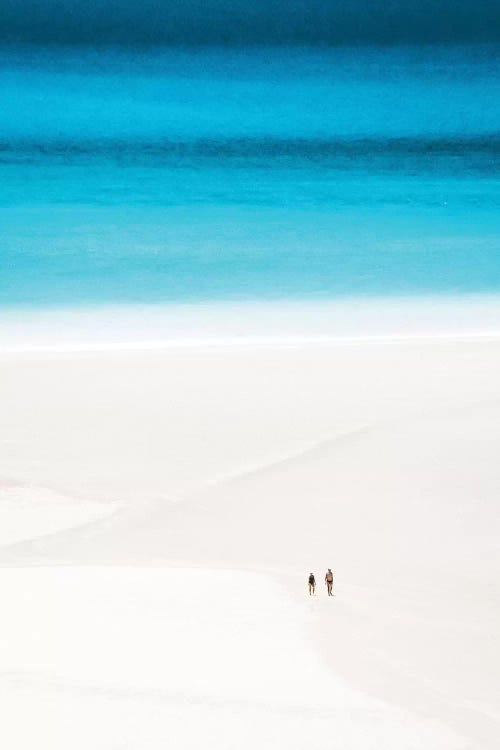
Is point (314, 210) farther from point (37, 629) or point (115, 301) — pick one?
point (37, 629)

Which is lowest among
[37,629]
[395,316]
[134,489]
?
[37,629]

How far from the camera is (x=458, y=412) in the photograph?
4297 mm

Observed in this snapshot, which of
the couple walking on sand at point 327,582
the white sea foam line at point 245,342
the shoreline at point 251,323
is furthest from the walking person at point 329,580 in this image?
the shoreline at point 251,323

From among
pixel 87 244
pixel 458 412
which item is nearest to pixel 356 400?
pixel 458 412

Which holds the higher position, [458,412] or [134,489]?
[458,412]

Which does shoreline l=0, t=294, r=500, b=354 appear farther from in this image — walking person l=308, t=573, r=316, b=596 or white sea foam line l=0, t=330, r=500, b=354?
walking person l=308, t=573, r=316, b=596

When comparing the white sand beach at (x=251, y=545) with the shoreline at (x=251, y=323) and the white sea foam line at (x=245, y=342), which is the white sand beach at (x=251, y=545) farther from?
the shoreline at (x=251, y=323)

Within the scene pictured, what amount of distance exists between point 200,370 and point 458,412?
1.25m

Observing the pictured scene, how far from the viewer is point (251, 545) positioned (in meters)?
3.39

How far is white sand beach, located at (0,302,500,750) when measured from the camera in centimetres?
229

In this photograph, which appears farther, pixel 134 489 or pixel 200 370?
→ pixel 200 370

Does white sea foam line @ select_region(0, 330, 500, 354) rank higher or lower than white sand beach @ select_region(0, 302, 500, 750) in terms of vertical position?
higher

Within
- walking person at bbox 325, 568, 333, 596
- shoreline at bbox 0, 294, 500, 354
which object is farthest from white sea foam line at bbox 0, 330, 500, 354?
walking person at bbox 325, 568, 333, 596

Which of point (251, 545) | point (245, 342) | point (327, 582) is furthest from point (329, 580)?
point (245, 342)
